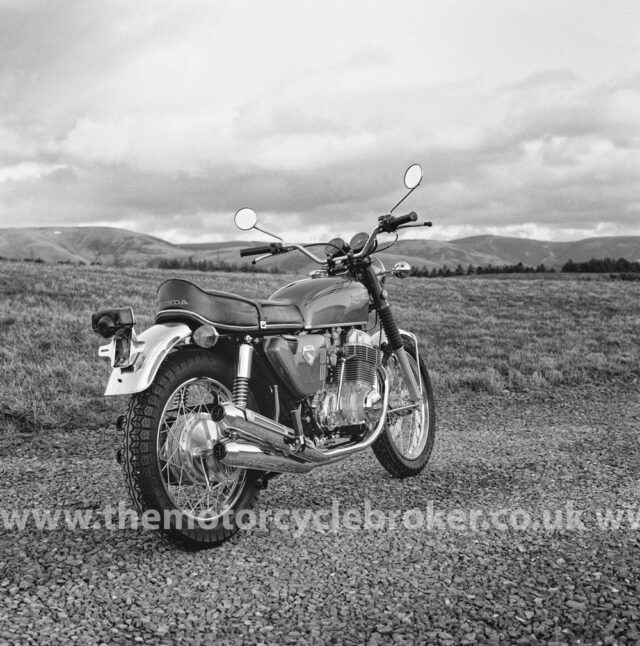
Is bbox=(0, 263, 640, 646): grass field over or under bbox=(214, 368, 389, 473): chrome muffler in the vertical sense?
under

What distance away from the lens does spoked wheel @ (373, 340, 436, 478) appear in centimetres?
527

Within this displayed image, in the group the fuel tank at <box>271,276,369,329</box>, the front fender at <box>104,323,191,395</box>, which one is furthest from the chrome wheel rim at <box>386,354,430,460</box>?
the front fender at <box>104,323,191,395</box>

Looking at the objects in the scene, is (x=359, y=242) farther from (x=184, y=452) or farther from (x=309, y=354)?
(x=184, y=452)

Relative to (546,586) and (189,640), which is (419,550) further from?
(189,640)

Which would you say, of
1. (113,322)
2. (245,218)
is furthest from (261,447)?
(245,218)

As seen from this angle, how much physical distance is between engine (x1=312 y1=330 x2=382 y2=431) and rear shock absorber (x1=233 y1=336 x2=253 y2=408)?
2.48ft

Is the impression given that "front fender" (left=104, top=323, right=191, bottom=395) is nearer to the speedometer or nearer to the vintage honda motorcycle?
the vintage honda motorcycle

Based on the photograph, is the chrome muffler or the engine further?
the engine

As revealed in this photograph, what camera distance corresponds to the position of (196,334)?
385 centimetres

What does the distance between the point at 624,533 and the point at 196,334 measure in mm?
2964

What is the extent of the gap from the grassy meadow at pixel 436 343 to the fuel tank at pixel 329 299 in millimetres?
3435

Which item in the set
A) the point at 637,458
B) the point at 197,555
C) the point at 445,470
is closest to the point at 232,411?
the point at 197,555

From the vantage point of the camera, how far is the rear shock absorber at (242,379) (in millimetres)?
4023

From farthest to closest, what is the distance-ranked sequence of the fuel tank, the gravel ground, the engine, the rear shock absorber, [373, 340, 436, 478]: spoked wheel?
[373, 340, 436, 478]: spoked wheel < the engine < the fuel tank < the rear shock absorber < the gravel ground
